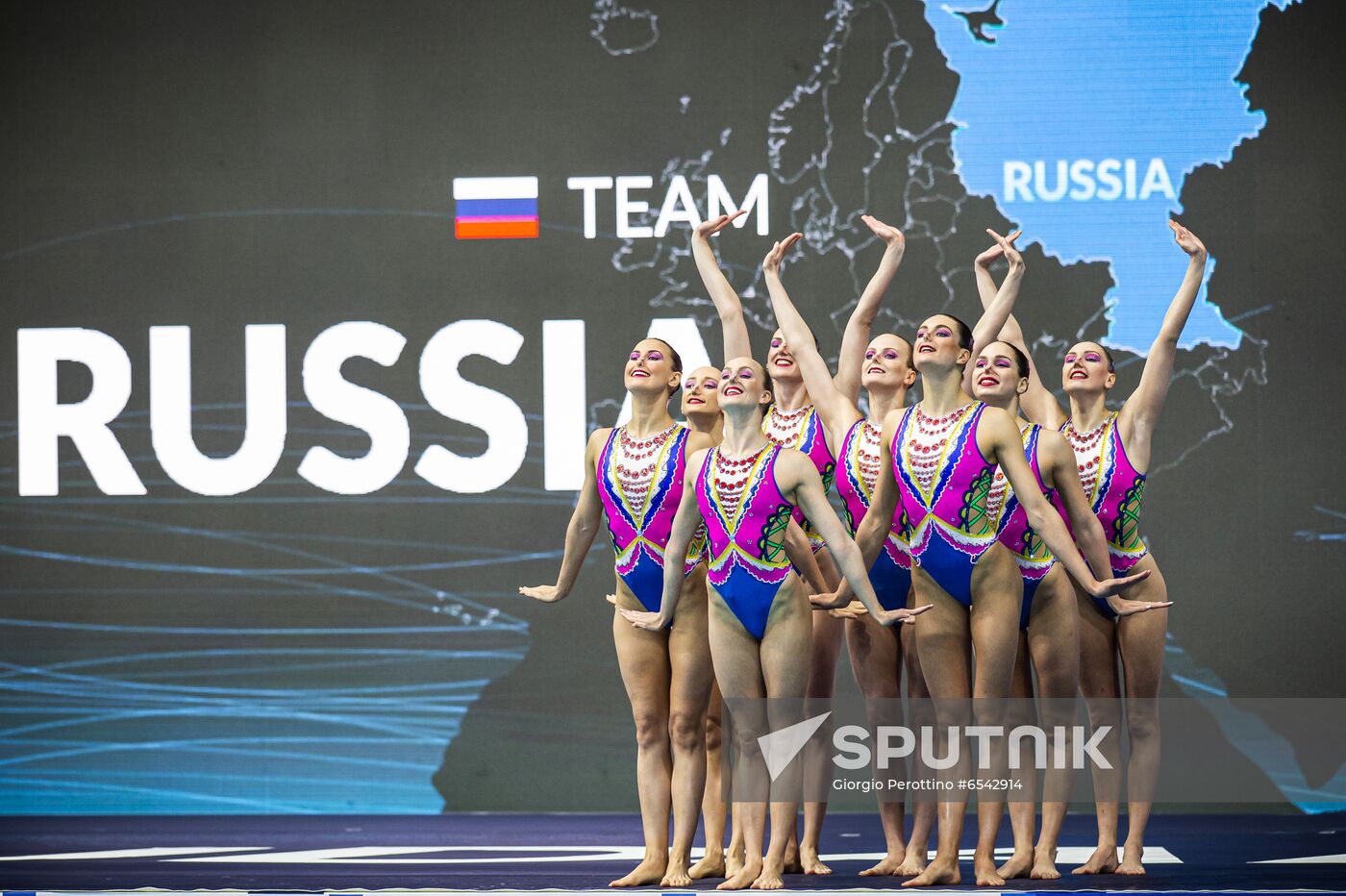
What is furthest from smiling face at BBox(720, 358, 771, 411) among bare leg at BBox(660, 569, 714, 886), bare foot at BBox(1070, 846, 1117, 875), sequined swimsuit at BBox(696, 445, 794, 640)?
bare foot at BBox(1070, 846, 1117, 875)

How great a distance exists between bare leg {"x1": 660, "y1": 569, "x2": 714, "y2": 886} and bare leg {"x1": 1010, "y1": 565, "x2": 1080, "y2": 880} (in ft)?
3.40

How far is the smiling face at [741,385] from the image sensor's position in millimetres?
4684

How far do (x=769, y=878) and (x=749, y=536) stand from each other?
0.99 m

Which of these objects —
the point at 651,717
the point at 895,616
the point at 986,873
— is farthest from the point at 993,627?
the point at 651,717

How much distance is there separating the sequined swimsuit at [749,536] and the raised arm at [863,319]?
2.13ft

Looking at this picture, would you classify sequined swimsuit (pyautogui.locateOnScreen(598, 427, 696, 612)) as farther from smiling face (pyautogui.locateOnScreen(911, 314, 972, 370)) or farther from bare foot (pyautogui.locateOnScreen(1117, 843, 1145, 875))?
bare foot (pyautogui.locateOnScreen(1117, 843, 1145, 875))

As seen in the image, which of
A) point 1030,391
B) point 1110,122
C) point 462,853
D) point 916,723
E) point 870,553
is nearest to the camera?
point 870,553

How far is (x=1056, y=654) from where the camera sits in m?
5.06

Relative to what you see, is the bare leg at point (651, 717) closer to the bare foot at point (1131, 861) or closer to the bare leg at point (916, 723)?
the bare leg at point (916, 723)

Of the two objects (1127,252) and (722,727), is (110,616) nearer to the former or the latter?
(722,727)

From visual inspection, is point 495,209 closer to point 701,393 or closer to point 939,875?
point 701,393

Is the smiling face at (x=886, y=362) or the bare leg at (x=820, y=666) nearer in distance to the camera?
the smiling face at (x=886, y=362)

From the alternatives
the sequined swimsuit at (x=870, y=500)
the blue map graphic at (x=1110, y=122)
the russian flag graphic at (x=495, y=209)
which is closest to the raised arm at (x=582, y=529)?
the sequined swimsuit at (x=870, y=500)

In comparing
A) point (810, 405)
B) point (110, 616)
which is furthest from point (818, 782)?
point (110, 616)
